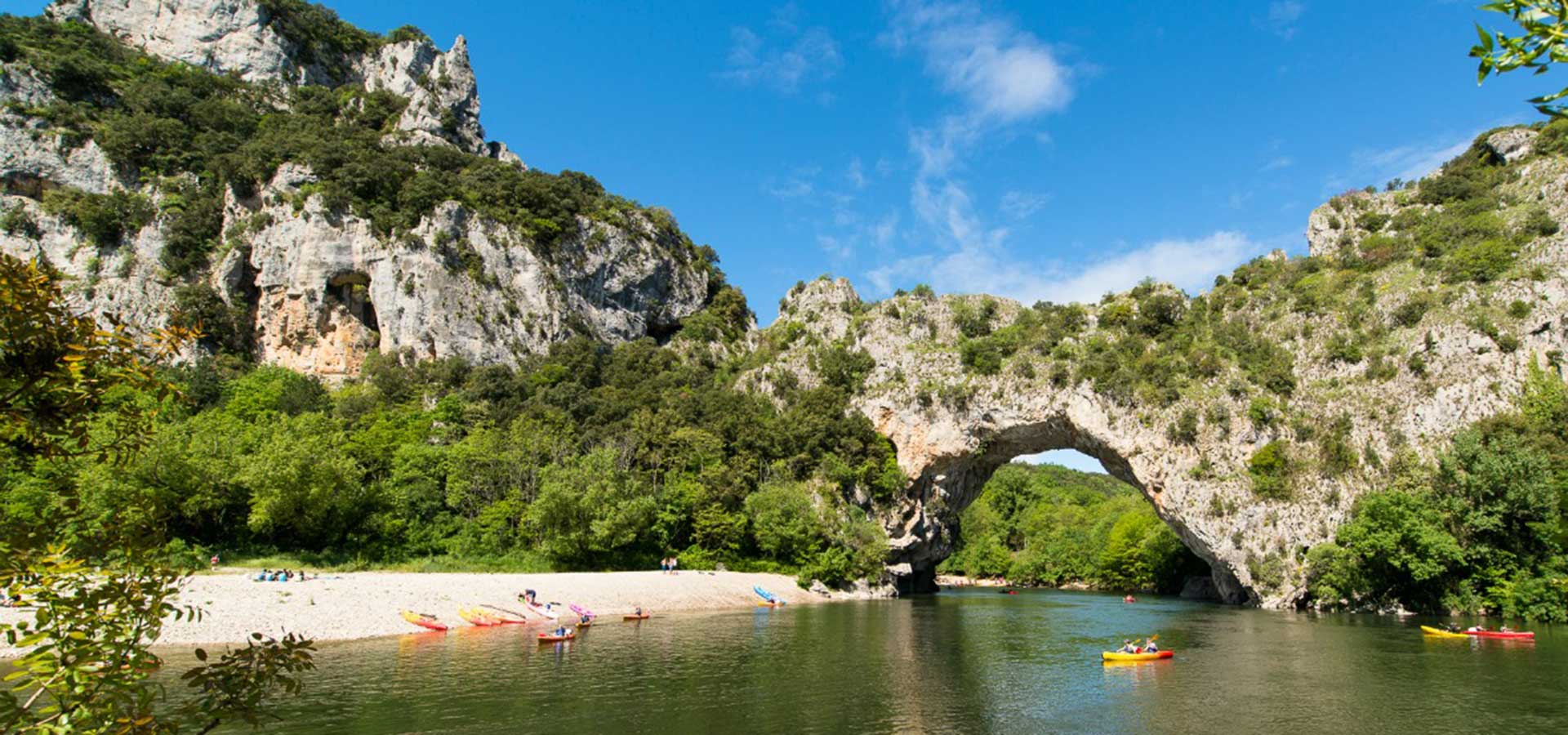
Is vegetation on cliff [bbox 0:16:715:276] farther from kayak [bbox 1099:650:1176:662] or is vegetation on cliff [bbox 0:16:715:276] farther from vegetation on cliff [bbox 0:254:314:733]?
vegetation on cliff [bbox 0:254:314:733]

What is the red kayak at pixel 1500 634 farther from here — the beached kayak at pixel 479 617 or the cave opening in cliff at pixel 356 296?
the cave opening in cliff at pixel 356 296

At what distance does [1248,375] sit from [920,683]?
1735 inches

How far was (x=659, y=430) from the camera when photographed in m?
59.6

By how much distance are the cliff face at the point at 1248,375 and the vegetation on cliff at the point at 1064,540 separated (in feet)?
48.5

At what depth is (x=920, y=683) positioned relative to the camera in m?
22.5

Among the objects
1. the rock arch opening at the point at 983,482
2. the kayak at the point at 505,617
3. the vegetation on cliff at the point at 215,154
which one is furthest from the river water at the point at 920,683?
the vegetation on cliff at the point at 215,154

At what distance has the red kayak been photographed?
97.8 feet

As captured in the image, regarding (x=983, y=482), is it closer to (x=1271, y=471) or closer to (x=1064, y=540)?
(x=1064, y=540)

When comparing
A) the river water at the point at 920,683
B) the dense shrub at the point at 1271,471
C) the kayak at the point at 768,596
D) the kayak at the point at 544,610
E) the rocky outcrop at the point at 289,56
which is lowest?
the kayak at the point at 768,596

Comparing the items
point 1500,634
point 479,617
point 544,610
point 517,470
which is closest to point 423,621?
point 479,617

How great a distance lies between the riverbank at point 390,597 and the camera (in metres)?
26.8

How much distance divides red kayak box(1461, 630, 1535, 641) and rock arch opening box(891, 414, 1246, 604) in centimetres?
2263

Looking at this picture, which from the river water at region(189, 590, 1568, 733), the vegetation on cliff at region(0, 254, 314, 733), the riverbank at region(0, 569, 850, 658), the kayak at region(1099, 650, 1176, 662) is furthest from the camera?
the riverbank at region(0, 569, 850, 658)

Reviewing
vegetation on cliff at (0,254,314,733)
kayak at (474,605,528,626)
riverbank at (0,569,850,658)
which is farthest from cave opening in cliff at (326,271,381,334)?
vegetation on cliff at (0,254,314,733)
